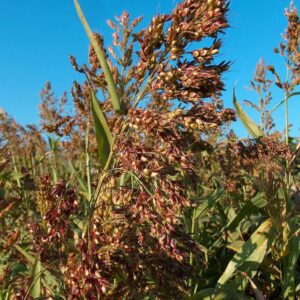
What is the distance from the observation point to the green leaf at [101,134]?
1492mm

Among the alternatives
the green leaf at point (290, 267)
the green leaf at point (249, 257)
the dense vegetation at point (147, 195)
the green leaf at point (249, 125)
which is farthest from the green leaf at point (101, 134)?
the green leaf at point (249, 125)

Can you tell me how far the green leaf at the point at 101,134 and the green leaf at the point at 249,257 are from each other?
90 cm

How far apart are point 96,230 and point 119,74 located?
1.05 metres

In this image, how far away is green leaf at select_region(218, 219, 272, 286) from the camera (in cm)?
198

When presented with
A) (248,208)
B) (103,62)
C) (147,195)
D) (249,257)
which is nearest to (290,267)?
(249,257)

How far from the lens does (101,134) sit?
151 cm

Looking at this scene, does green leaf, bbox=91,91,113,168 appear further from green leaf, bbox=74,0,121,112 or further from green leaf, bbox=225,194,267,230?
green leaf, bbox=225,194,267,230

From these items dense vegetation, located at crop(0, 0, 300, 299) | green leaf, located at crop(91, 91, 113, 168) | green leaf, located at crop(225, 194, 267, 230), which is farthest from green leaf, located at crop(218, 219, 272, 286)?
green leaf, located at crop(91, 91, 113, 168)

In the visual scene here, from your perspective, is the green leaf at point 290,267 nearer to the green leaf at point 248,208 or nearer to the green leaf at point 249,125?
the green leaf at point 248,208

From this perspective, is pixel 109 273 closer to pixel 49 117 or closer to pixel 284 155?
pixel 284 155

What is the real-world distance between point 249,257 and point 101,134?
107 centimetres

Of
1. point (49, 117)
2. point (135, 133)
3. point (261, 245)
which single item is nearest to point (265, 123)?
point (261, 245)

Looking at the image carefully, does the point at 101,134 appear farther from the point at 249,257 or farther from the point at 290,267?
the point at 290,267

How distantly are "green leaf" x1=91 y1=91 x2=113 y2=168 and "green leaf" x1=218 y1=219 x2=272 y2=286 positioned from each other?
897mm
